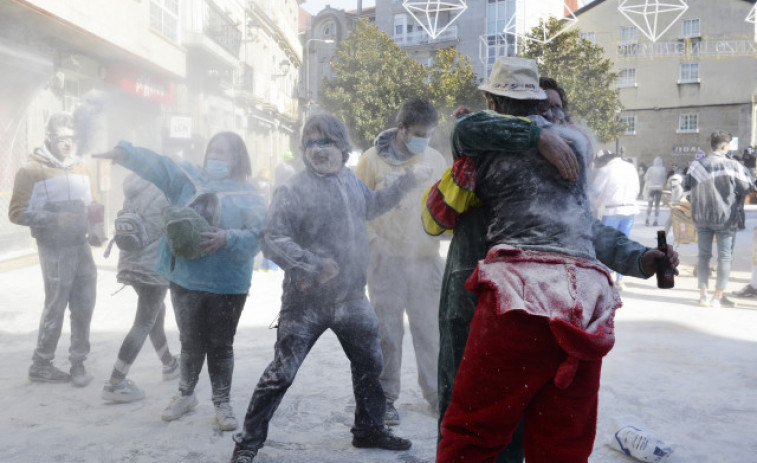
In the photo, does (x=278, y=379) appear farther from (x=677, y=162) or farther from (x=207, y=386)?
(x=677, y=162)

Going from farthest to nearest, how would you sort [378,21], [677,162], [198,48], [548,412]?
[677,162] → [198,48] → [378,21] → [548,412]

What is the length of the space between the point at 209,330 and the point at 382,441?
104 cm

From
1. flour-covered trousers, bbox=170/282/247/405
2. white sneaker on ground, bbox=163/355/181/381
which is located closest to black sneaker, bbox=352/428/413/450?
flour-covered trousers, bbox=170/282/247/405

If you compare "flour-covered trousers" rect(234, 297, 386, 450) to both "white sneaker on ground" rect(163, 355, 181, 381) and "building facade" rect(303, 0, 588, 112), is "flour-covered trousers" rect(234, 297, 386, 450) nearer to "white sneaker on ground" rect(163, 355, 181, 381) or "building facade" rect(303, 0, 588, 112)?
"white sneaker on ground" rect(163, 355, 181, 381)

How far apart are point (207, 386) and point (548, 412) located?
2.83 metres

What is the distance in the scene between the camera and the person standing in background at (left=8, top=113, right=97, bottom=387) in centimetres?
388

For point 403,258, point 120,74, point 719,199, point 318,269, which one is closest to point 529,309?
point 318,269

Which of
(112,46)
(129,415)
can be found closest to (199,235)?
(129,415)

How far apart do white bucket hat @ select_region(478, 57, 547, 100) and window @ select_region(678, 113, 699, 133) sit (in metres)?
35.2

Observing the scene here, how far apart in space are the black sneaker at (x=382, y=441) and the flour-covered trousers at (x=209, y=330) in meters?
0.80

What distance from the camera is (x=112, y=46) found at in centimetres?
911

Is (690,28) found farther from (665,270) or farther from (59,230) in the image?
(665,270)

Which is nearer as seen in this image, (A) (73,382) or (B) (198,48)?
(A) (73,382)

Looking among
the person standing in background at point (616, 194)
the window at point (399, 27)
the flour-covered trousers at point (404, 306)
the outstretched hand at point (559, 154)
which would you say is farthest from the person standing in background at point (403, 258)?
A: the window at point (399, 27)
